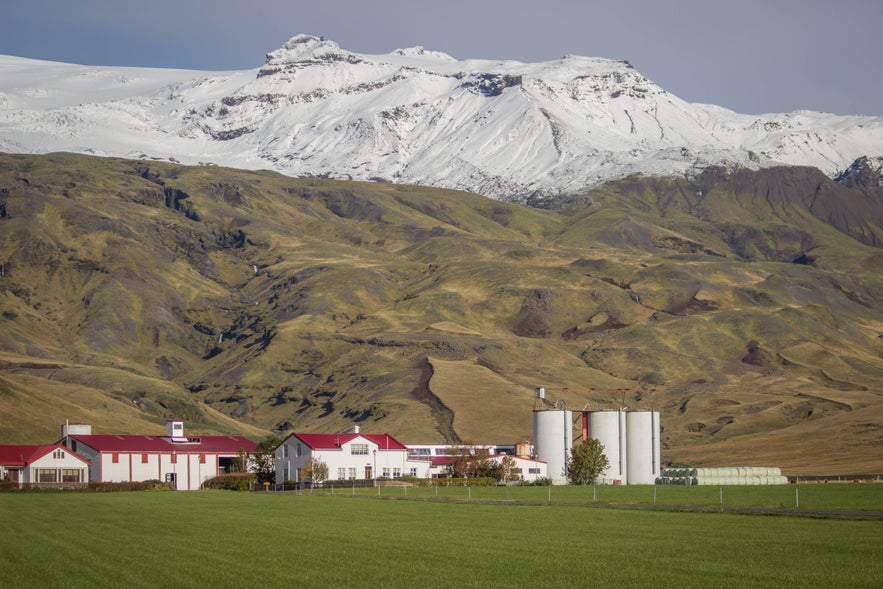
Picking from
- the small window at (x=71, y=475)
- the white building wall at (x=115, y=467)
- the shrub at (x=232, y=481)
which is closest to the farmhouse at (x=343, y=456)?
the shrub at (x=232, y=481)

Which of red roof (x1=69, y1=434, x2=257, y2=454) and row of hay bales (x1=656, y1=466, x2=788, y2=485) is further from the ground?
red roof (x1=69, y1=434, x2=257, y2=454)

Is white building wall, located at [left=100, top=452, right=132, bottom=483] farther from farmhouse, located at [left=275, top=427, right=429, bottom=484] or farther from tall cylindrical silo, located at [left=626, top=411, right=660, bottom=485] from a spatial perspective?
tall cylindrical silo, located at [left=626, top=411, right=660, bottom=485]

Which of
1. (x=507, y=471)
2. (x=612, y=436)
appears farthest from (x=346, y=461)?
(x=612, y=436)

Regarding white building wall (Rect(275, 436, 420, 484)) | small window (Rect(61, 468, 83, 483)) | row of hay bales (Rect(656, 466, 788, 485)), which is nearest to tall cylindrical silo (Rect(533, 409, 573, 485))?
row of hay bales (Rect(656, 466, 788, 485))

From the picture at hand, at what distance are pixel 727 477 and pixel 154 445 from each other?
57.6 metres

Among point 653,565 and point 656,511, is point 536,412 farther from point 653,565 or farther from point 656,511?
point 653,565

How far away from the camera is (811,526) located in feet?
186

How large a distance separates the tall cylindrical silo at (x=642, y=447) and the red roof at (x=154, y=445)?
41674mm

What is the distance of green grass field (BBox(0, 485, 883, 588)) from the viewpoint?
38281mm

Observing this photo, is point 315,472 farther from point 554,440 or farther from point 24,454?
point 554,440

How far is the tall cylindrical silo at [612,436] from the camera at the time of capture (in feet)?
460

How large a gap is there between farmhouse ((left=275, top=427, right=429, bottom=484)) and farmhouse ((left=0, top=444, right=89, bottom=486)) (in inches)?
763

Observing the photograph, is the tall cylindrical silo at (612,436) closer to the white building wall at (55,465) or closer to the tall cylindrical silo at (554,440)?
the tall cylindrical silo at (554,440)

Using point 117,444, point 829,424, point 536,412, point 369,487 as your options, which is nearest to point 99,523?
point 369,487
